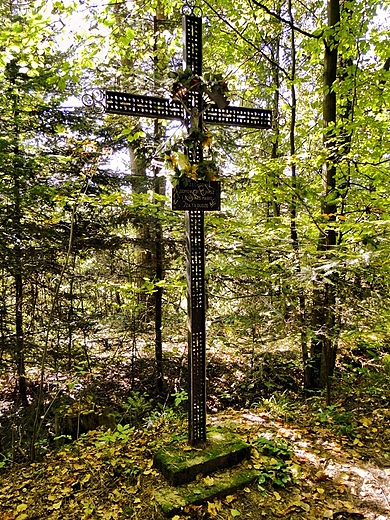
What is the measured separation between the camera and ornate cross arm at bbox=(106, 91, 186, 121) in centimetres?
257

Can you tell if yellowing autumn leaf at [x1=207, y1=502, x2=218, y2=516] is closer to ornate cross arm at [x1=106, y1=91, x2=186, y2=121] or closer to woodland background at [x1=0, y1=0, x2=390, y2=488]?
woodland background at [x1=0, y1=0, x2=390, y2=488]

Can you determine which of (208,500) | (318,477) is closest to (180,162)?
(208,500)

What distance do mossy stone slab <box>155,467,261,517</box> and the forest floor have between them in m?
0.03

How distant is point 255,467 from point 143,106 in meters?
3.08

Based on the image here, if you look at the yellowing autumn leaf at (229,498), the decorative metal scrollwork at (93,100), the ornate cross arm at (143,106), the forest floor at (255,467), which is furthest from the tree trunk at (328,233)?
the decorative metal scrollwork at (93,100)

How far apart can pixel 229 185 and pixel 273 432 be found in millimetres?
4187

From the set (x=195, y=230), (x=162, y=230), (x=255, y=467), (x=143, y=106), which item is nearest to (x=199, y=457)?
(x=255, y=467)

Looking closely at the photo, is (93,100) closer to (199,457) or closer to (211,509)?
(199,457)

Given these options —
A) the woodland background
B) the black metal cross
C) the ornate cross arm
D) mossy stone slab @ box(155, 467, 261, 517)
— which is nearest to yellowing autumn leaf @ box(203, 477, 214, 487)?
mossy stone slab @ box(155, 467, 261, 517)

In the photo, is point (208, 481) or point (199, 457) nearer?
point (208, 481)

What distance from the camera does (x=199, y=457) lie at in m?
2.75

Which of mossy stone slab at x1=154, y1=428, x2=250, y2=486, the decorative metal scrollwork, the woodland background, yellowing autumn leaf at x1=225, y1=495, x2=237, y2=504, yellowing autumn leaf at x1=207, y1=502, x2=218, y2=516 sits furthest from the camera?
the woodland background

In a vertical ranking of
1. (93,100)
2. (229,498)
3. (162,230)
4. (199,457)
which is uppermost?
(93,100)

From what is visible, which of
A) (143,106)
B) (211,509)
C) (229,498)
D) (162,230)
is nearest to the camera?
(211,509)
